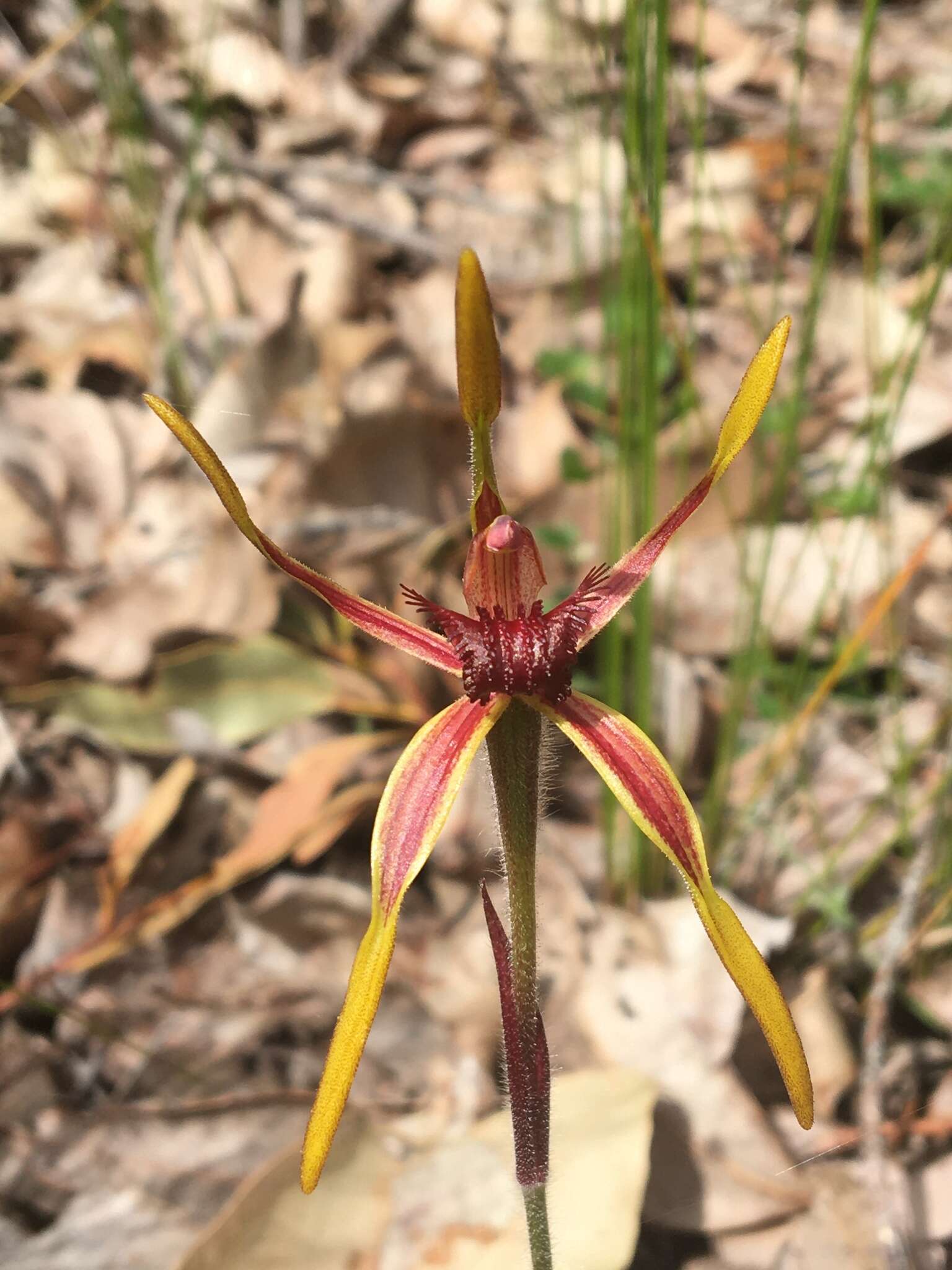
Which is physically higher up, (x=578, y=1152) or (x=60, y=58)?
(x=60, y=58)

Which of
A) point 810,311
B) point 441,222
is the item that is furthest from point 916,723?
point 441,222

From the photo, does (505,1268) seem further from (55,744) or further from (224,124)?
(224,124)

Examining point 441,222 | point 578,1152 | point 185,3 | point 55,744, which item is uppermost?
point 185,3

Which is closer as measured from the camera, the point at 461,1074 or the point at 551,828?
the point at 461,1074

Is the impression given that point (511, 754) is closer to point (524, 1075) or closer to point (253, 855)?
point (524, 1075)

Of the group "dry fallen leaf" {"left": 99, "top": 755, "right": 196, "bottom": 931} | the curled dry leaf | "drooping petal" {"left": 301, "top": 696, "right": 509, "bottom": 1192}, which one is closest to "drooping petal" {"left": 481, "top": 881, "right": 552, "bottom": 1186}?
"drooping petal" {"left": 301, "top": 696, "right": 509, "bottom": 1192}
